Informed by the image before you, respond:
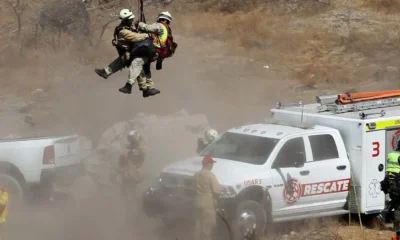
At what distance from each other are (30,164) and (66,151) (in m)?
0.72

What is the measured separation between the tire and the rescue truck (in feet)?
0.05

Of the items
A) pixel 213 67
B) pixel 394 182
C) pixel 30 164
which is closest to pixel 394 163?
pixel 394 182

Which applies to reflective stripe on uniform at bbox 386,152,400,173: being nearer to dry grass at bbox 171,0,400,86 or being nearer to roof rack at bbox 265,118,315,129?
roof rack at bbox 265,118,315,129

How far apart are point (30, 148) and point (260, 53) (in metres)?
14.6

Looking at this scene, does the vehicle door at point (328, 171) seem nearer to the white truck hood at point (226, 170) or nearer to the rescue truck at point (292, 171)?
the rescue truck at point (292, 171)

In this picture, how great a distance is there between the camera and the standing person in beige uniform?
31.6ft

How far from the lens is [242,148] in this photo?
11180mm

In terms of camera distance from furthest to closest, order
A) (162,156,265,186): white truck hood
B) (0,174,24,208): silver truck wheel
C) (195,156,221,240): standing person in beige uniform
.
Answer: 1. (0,174,24,208): silver truck wheel
2. (162,156,265,186): white truck hood
3. (195,156,221,240): standing person in beige uniform

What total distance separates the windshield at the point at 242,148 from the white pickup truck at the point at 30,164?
9.28 ft

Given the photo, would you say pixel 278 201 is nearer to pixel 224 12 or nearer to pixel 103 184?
pixel 103 184

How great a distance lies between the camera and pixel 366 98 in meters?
12.4

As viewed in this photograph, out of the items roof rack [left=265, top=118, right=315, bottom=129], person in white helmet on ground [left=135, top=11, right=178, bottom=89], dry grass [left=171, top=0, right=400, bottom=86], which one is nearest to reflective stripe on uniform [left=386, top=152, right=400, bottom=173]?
roof rack [left=265, top=118, right=315, bottom=129]

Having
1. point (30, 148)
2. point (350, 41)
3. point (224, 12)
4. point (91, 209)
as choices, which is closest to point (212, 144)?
point (91, 209)


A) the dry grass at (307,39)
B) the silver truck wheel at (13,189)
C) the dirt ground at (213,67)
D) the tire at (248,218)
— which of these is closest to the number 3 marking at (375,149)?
the tire at (248,218)
